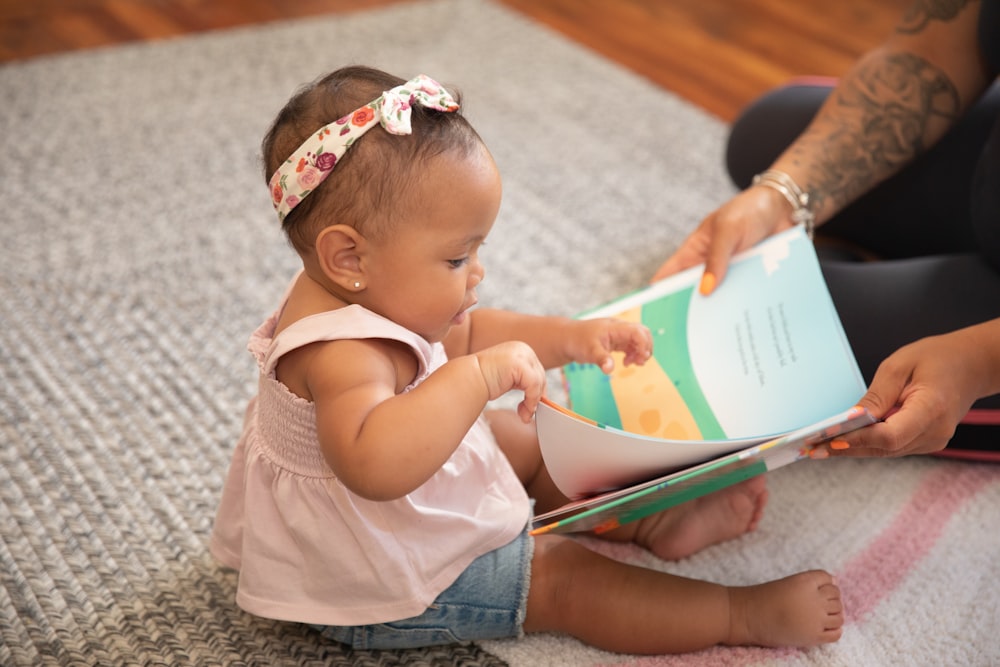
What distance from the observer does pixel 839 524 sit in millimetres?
974

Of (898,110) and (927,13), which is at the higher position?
(927,13)

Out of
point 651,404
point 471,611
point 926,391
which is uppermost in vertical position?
point 926,391

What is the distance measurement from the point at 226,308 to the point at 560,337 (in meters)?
0.56

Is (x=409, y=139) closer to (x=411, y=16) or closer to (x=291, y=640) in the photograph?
(x=291, y=640)

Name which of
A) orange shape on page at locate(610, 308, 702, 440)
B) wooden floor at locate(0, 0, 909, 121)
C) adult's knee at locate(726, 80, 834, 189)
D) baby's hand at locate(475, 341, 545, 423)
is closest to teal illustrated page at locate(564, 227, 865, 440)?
orange shape on page at locate(610, 308, 702, 440)

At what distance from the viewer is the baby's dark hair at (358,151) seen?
0.67 m

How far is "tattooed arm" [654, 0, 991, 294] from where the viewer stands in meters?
1.08

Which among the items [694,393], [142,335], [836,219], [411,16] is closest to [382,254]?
[694,393]

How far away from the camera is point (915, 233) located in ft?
3.97

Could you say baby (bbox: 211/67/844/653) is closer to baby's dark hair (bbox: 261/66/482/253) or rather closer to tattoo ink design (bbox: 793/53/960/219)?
baby's dark hair (bbox: 261/66/482/253)

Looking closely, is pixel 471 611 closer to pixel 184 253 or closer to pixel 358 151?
pixel 358 151

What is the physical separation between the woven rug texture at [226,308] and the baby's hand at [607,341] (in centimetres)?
21

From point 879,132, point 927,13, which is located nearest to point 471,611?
point 879,132

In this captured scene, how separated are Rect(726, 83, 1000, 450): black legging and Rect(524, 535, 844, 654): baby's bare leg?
0.28 m
